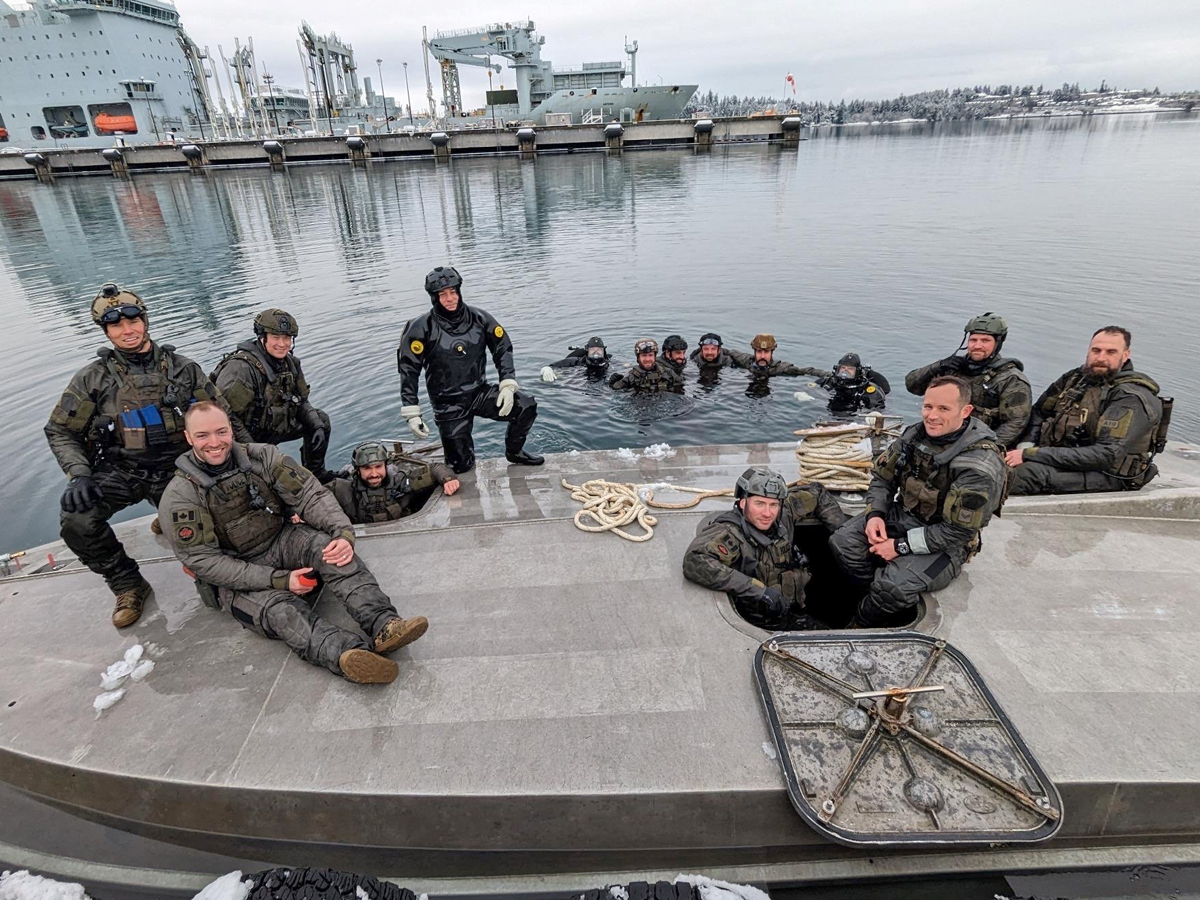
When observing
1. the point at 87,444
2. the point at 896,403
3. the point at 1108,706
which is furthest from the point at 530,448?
the point at 1108,706

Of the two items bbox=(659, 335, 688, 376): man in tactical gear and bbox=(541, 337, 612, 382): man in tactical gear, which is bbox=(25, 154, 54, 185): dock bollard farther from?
bbox=(659, 335, 688, 376): man in tactical gear

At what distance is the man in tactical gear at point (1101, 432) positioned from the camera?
5137mm

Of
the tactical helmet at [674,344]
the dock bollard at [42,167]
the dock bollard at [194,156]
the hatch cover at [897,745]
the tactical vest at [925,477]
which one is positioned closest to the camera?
the hatch cover at [897,745]

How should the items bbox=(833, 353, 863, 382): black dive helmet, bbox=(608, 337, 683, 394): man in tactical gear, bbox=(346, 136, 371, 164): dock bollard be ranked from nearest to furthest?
bbox=(833, 353, 863, 382): black dive helmet < bbox=(608, 337, 683, 394): man in tactical gear < bbox=(346, 136, 371, 164): dock bollard

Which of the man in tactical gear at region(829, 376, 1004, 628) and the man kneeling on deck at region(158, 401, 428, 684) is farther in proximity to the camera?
the man in tactical gear at region(829, 376, 1004, 628)

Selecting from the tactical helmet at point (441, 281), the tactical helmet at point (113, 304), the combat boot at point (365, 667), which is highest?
the tactical helmet at point (113, 304)

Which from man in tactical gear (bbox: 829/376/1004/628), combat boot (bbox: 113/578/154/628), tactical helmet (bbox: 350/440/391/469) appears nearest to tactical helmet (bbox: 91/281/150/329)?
combat boot (bbox: 113/578/154/628)

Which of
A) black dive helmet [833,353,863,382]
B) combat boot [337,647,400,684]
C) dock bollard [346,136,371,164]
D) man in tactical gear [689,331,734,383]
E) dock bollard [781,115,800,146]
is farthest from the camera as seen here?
dock bollard [781,115,800,146]

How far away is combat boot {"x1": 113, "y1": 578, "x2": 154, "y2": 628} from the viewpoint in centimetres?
428

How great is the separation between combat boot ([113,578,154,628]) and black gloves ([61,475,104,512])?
68 centimetres

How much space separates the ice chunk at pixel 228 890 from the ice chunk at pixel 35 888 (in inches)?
40.6

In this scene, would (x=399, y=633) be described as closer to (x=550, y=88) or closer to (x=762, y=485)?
(x=762, y=485)

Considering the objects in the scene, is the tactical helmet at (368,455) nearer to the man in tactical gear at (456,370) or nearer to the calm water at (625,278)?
the man in tactical gear at (456,370)

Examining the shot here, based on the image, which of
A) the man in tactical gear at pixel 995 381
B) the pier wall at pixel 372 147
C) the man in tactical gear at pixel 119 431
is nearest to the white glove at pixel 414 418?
the man in tactical gear at pixel 119 431
